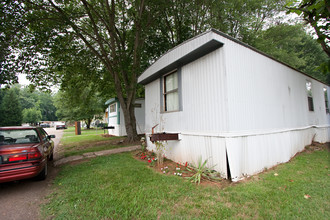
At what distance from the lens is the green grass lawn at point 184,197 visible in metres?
2.17

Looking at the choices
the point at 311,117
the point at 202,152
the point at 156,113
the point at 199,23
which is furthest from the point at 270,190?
the point at 199,23

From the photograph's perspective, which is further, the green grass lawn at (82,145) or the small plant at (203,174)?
the green grass lawn at (82,145)

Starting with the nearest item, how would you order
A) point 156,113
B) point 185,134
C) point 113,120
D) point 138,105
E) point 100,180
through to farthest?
point 100,180
point 185,134
point 156,113
point 138,105
point 113,120

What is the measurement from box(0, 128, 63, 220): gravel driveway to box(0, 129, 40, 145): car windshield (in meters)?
0.99

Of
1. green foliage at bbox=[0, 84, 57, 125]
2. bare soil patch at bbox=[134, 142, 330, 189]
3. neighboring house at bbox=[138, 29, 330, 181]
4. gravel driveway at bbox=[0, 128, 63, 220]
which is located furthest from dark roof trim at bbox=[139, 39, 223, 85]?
green foliage at bbox=[0, 84, 57, 125]

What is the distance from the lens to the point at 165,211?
2240mm

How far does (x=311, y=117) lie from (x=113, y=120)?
42.7 ft

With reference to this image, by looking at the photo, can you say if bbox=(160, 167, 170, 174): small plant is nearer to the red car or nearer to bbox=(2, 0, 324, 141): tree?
the red car

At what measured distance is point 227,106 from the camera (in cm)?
327

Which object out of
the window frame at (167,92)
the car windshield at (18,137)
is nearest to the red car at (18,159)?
the car windshield at (18,137)

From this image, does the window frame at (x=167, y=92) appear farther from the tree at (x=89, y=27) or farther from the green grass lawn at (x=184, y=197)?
the tree at (x=89, y=27)

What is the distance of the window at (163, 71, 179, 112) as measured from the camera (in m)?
4.88

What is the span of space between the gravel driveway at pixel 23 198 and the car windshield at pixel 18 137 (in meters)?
0.99

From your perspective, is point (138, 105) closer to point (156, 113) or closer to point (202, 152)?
point (156, 113)
